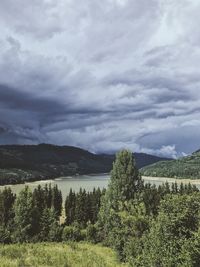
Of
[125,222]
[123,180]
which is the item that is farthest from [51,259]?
[123,180]

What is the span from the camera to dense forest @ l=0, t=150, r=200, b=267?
3809 cm

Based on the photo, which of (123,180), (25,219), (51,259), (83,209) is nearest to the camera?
(51,259)

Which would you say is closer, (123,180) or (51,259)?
(51,259)

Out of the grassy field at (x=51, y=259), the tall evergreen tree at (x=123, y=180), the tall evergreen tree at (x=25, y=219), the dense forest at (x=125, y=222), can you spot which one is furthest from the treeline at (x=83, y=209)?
the grassy field at (x=51, y=259)

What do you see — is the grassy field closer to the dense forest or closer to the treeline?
the dense forest

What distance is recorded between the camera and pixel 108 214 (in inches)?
3088

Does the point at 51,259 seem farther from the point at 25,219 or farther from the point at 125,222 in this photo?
the point at 25,219

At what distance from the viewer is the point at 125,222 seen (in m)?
65.9

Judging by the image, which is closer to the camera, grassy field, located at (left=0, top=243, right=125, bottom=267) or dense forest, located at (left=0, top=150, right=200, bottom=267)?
dense forest, located at (left=0, top=150, right=200, bottom=267)

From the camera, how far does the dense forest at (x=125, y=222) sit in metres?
38.1

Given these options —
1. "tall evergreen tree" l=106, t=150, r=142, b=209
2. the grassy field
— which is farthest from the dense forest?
the grassy field

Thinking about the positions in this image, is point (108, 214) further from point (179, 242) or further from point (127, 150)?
point (179, 242)

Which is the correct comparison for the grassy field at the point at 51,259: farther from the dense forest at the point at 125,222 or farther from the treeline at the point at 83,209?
the treeline at the point at 83,209

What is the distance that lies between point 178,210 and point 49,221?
6645 centimetres
